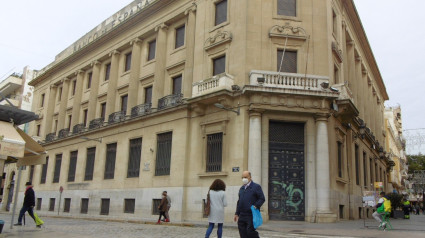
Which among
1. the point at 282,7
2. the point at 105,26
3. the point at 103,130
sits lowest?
the point at 103,130

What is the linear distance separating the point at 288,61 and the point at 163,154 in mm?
9792

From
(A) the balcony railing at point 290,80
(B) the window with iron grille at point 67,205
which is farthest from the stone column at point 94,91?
(A) the balcony railing at point 290,80

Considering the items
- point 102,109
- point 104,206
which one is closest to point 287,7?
point 102,109

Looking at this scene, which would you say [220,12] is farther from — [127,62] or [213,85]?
[127,62]

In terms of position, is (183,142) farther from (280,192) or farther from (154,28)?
(154,28)

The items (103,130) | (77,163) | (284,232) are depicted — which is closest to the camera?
(284,232)

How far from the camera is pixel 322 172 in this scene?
62.8ft

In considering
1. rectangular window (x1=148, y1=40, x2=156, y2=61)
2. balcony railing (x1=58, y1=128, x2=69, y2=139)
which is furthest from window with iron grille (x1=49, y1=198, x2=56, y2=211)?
rectangular window (x1=148, y1=40, x2=156, y2=61)

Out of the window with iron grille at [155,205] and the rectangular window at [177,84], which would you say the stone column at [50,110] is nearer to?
the rectangular window at [177,84]

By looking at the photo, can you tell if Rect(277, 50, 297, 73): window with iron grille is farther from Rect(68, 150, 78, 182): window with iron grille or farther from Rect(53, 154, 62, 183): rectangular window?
Rect(53, 154, 62, 183): rectangular window

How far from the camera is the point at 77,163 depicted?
1278 inches

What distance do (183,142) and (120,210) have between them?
296 inches

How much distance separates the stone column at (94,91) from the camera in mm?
32775

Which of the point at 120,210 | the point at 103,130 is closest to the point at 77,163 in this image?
the point at 103,130
